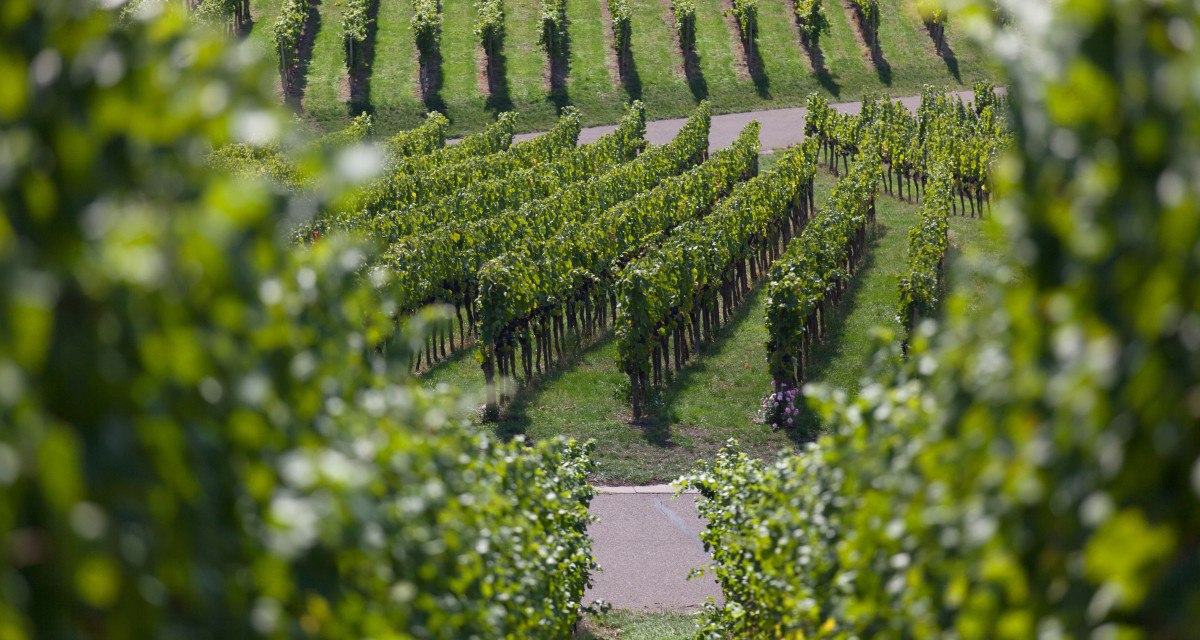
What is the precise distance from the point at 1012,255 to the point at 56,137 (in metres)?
1.99

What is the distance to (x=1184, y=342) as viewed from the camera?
2.18 metres

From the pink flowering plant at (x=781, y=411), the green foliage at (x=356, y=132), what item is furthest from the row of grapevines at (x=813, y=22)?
the pink flowering plant at (x=781, y=411)

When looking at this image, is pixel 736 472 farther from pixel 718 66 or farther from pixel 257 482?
pixel 718 66

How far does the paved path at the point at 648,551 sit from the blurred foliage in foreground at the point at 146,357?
10242mm

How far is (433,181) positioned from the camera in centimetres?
2889

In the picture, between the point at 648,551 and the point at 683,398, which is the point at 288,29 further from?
the point at 648,551

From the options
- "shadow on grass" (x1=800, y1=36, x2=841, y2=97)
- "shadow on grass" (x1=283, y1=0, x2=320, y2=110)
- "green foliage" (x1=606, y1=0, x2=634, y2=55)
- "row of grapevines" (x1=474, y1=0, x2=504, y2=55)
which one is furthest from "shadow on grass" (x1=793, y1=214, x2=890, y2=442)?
"shadow on grass" (x1=283, y1=0, x2=320, y2=110)

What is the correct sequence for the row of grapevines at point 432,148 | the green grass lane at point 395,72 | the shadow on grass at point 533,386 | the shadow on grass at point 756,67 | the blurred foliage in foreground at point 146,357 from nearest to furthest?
1. the blurred foliage in foreground at point 146,357
2. the shadow on grass at point 533,386
3. the row of grapevines at point 432,148
4. the green grass lane at point 395,72
5. the shadow on grass at point 756,67

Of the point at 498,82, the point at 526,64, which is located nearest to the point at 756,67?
the point at 526,64

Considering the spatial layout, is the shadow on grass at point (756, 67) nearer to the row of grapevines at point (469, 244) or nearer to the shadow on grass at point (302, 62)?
the shadow on grass at point (302, 62)

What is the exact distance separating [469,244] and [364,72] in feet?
90.2

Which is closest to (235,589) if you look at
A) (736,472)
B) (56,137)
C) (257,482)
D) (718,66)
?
(257,482)

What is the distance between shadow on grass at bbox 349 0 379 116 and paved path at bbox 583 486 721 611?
32321mm

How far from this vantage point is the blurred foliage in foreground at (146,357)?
1988 millimetres
